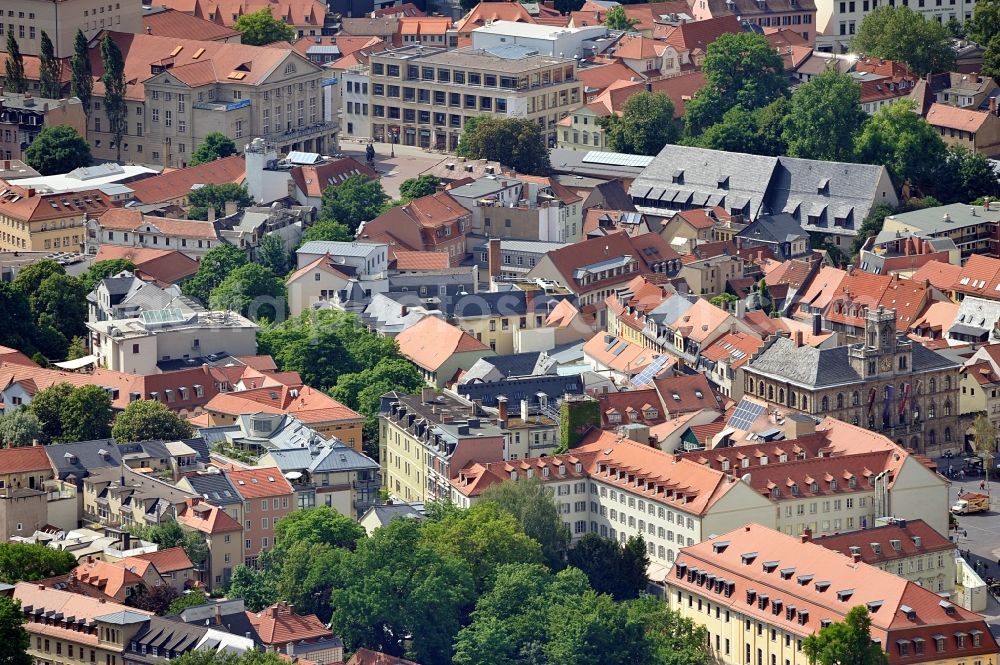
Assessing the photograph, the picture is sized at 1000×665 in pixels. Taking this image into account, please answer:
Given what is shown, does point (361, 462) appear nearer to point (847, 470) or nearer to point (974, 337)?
point (847, 470)

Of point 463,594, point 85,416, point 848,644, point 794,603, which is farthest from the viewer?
point 85,416

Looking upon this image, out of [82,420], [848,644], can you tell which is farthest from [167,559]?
[848,644]

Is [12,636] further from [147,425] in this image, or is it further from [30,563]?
[147,425]

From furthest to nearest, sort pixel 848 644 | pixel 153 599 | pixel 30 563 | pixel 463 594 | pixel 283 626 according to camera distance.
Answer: pixel 463 594 < pixel 30 563 < pixel 153 599 < pixel 283 626 < pixel 848 644

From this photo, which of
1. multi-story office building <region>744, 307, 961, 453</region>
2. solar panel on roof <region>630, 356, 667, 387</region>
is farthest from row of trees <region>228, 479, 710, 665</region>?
multi-story office building <region>744, 307, 961, 453</region>

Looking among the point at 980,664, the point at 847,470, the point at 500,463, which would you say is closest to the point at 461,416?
the point at 500,463

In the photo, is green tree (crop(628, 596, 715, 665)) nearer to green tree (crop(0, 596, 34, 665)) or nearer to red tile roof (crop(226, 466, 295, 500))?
red tile roof (crop(226, 466, 295, 500))
